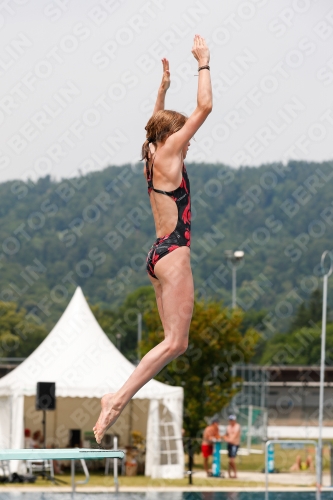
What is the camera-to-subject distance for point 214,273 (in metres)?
110

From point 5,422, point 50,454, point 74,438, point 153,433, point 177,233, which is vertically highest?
point 177,233

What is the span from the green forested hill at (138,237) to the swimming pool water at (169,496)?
77797 millimetres

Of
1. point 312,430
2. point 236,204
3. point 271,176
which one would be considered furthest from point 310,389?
point 271,176

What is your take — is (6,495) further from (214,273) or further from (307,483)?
(214,273)

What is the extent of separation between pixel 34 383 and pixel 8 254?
85089 millimetres

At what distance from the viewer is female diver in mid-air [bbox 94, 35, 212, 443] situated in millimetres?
5230

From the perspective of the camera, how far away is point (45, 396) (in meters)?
18.7

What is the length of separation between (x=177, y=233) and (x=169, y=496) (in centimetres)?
1374

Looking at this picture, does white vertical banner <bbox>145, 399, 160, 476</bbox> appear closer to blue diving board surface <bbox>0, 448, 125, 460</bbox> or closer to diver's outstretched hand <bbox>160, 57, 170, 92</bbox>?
diver's outstretched hand <bbox>160, 57, 170, 92</bbox>

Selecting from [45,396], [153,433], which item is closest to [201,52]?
[45,396]

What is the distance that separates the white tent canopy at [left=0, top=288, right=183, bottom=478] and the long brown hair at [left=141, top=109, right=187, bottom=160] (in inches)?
643

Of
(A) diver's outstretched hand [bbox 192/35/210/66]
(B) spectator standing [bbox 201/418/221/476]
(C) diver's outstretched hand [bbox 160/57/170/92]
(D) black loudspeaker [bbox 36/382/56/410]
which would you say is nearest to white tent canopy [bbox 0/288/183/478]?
(B) spectator standing [bbox 201/418/221/476]

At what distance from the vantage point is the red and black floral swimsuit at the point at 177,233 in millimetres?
5386

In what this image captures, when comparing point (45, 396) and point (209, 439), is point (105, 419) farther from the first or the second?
point (209, 439)
